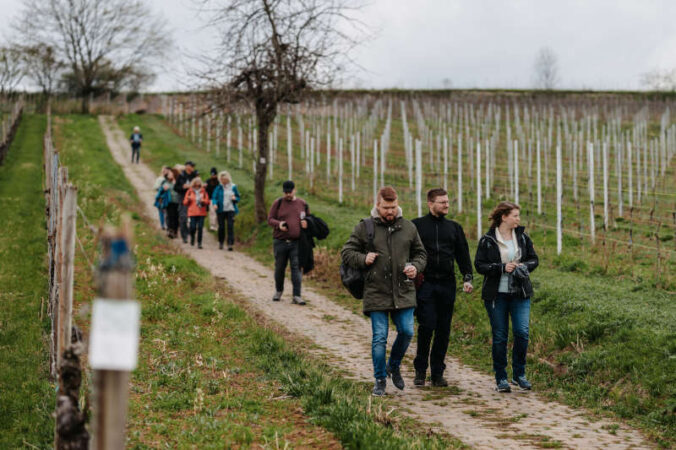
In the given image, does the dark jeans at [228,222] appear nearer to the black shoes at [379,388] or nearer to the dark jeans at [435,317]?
the dark jeans at [435,317]

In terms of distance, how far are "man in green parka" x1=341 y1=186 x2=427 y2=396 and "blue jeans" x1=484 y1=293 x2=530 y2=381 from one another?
0.95m

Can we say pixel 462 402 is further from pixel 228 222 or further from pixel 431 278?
pixel 228 222

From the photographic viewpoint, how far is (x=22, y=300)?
9.38m

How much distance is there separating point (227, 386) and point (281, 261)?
473 centimetres

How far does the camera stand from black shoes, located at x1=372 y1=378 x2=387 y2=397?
635 cm

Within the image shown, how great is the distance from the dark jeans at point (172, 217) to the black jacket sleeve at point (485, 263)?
10489 mm

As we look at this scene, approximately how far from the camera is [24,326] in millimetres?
8109

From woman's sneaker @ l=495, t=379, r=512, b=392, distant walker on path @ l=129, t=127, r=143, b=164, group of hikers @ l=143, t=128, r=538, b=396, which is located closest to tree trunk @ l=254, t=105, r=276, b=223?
group of hikers @ l=143, t=128, r=538, b=396

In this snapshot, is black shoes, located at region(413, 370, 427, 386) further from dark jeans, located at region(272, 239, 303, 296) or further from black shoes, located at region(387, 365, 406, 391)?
dark jeans, located at region(272, 239, 303, 296)

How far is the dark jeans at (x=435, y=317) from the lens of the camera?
6812 millimetres

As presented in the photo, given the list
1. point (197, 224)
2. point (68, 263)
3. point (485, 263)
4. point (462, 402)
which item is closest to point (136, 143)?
point (197, 224)

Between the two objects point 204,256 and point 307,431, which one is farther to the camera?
point 204,256

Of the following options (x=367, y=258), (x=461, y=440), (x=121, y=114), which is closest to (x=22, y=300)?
(x=367, y=258)

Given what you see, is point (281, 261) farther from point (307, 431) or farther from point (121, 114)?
point (121, 114)
